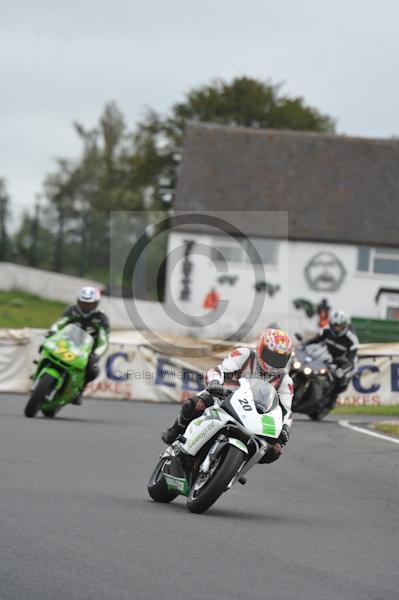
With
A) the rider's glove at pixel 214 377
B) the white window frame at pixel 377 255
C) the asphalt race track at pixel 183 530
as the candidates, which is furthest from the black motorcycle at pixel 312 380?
the white window frame at pixel 377 255

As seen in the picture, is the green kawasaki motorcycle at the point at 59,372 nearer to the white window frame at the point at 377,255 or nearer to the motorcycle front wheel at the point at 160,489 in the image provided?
the motorcycle front wheel at the point at 160,489

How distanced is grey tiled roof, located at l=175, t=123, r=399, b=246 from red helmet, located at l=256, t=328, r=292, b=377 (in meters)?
45.8

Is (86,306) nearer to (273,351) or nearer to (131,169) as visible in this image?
(273,351)

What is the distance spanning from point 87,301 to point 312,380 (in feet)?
15.2

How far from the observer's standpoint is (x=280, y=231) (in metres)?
56.6

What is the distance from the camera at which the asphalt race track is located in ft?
23.1

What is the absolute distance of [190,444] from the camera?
10102 mm

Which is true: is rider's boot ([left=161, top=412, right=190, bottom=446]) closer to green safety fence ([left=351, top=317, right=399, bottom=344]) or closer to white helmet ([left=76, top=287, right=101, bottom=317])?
white helmet ([left=76, top=287, right=101, bottom=317])

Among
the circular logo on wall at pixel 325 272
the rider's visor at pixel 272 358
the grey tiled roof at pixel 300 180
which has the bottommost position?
the rider's visor at pixel 272 358

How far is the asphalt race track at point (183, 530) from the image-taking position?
A: 23.1ft

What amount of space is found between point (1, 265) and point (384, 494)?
4335cm

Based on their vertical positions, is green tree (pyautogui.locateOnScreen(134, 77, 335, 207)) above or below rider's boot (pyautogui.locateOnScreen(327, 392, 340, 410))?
above

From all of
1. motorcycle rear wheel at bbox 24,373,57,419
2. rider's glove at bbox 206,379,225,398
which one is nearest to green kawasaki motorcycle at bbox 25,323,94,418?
motorcycle rear wheel at bbox 24,373,57,419

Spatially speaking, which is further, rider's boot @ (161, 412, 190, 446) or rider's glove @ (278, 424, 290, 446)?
rider's boot @ (161, 412, 190, 446)
